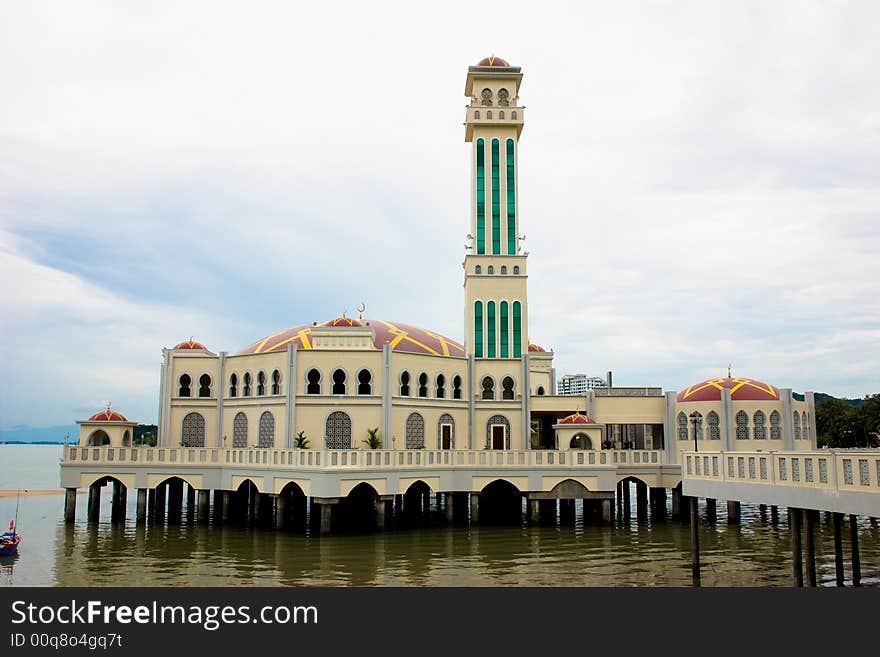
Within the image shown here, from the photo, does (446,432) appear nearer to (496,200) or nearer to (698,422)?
(698,422)

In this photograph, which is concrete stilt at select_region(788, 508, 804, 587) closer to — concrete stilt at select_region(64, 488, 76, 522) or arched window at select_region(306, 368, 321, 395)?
arched window at select_region(306, 368, 321, 395)

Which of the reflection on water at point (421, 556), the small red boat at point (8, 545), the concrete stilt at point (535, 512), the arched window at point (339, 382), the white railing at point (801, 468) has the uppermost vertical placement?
the arched window at point (339, 382)

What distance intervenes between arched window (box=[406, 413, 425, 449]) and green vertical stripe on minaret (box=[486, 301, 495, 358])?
685 centimetres

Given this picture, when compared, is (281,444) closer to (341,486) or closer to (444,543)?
(341,486)

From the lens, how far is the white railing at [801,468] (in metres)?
18.3

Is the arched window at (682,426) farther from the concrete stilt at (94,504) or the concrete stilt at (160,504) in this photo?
the concrete stilt at (94,504)

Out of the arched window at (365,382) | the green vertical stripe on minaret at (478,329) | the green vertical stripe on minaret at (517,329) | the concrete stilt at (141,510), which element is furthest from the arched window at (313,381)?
the green vertical stripe on minaret at (517,329)

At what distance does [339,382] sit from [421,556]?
13464 millimetres

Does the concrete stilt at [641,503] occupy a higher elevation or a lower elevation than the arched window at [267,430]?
lower

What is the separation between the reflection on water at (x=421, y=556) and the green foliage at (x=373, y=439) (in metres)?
5.06

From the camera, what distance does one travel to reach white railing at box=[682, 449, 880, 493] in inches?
720

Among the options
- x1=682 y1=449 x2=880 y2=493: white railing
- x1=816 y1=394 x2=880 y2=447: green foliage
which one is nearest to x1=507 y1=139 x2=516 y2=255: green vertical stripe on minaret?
x1=682 y1=449 x2=880 y2=493: white railing

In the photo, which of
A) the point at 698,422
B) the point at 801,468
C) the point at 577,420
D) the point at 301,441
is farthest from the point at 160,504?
the point at 801,468
